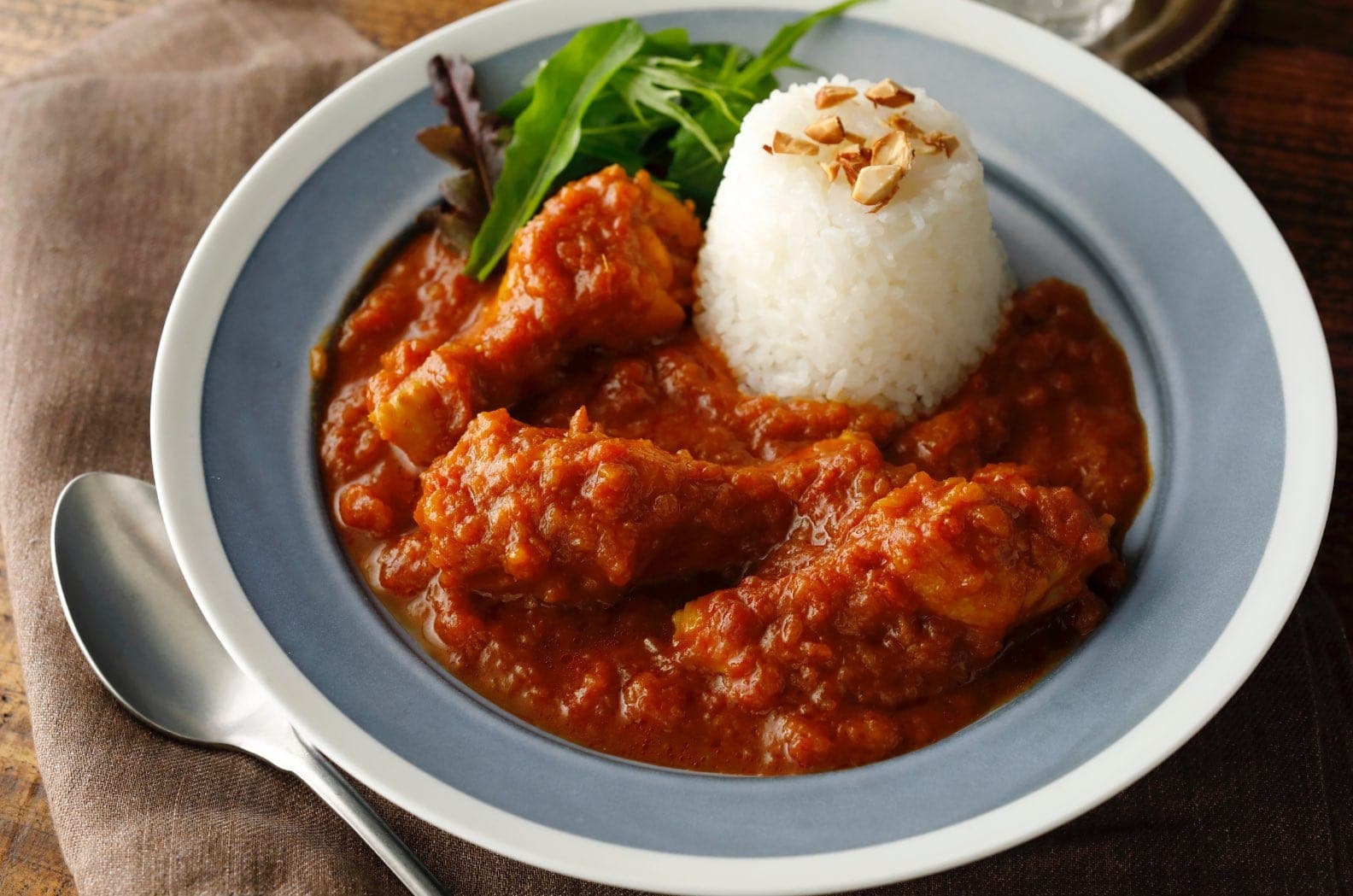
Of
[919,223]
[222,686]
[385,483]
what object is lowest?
[222,686]

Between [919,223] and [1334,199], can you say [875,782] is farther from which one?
[1334,199]

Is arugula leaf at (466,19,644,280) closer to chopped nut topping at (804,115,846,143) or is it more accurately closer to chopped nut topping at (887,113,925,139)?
chopped nut topping at (804,115,846,143)

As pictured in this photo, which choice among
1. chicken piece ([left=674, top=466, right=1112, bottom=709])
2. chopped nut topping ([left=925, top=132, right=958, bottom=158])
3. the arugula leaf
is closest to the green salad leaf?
the arugula leaf

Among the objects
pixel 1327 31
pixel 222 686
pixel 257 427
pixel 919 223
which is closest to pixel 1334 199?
pixel 1327 31

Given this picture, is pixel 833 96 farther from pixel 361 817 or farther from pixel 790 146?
pixel 361 817

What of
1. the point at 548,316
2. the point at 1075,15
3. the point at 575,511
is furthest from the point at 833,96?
the point at 1075,15

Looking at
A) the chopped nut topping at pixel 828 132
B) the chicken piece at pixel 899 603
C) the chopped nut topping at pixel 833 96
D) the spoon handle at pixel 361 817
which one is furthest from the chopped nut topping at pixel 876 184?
the spoon handle at pixel 361 817
